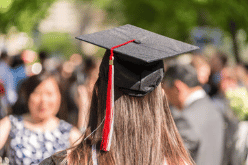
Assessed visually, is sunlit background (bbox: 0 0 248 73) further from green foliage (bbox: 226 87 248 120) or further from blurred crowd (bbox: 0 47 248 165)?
green foliage (bbox: 226 87 248 120)

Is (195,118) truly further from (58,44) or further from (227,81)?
(58,44)

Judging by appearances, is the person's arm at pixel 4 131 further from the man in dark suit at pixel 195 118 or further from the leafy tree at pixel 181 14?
the leafy tree at pixel 181 14

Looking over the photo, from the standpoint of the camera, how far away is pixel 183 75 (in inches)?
159

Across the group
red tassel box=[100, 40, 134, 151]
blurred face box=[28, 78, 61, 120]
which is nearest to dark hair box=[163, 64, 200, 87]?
blurred face box=[28, 78, 61, 120]

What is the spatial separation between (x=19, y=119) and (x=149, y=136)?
221 centimetres

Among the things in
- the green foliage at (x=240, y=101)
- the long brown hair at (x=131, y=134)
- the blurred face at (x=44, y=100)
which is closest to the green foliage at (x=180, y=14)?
the green foliage at (x=240, y=101)

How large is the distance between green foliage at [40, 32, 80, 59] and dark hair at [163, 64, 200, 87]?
24.7 metres

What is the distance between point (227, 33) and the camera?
464 inches

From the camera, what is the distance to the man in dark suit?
143 inches

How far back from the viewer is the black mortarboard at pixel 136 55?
1761 millimetres

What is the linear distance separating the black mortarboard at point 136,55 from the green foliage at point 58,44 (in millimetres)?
26732

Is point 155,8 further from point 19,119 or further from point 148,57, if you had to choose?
point 148,57

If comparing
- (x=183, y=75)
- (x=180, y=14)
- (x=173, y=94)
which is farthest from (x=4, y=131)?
(x=180, y=14)

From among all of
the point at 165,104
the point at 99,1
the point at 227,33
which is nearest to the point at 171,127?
the point at 165,104
